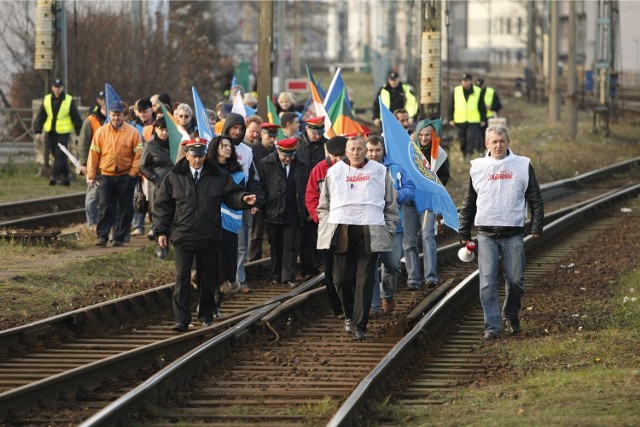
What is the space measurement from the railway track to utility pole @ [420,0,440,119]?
9.96m

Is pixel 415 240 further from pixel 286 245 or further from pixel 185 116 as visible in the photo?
pixel 185 116

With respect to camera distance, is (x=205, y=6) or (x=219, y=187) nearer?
(x=219, y=187)

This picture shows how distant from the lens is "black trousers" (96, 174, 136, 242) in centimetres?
1884

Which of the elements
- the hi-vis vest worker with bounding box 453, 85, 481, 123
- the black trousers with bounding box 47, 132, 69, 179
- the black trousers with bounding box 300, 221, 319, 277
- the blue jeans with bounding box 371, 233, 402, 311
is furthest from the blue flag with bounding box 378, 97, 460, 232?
the hi-vis vest worker with bounding box 453, 85, 481, 123

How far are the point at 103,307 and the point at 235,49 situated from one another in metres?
52.1

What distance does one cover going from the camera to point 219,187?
42.4 ft

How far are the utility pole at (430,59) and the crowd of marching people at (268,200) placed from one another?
5.59 m

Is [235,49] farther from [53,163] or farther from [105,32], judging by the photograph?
[53,163]

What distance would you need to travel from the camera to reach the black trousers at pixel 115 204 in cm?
1884

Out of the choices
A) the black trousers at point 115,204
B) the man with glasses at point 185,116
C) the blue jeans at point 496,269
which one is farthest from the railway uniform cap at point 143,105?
the blue jeans at point 496,269

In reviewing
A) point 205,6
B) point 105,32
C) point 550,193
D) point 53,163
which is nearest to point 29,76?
point 105,32

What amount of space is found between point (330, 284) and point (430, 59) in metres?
12.6

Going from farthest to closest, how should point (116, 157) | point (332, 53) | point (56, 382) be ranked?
point (332, 53) → point (116, 157) → point (56, 382)

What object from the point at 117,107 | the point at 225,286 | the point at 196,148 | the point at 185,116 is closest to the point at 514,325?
the point at 225,286
